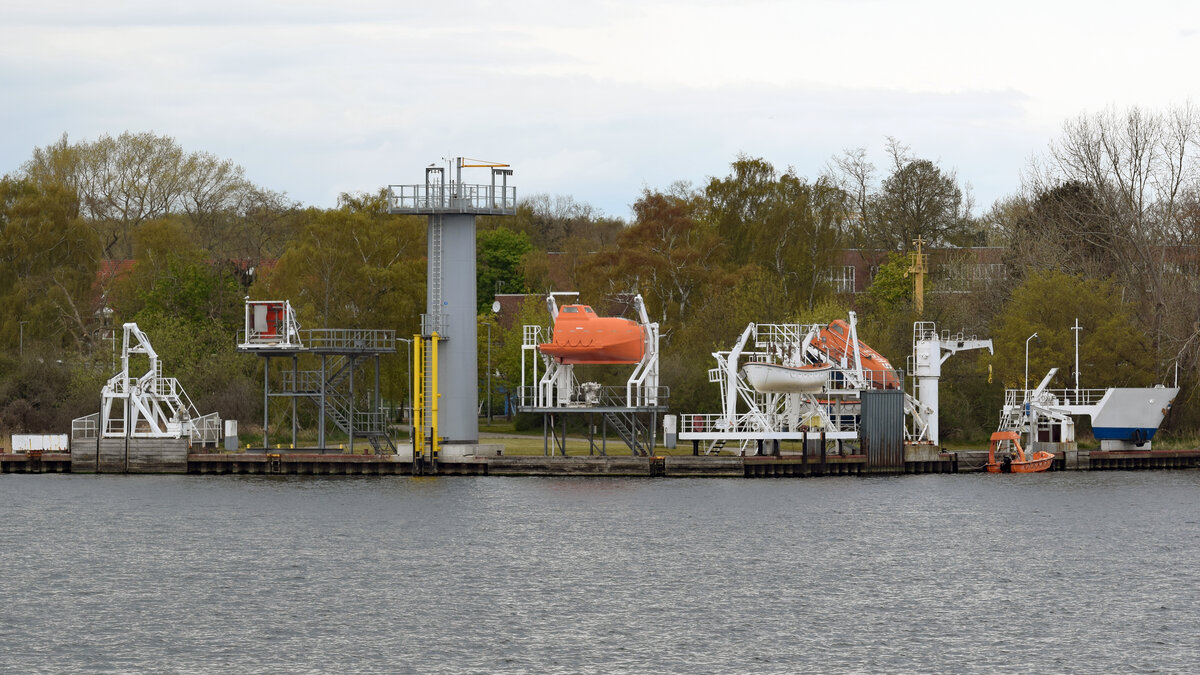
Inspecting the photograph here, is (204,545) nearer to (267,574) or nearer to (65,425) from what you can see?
(267,574)

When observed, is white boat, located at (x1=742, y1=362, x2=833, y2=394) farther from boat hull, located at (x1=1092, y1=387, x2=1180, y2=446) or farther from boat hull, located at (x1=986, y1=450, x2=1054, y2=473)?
boat hull, located at (x1=1092, y1=387, x2=1180, y2=446)

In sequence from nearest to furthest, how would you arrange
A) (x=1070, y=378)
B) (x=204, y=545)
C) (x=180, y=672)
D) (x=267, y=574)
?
1. (x=180, y=672)
2. (x=267, y=574)
3. (x=204, y=545)
4. (x=1070, y=378)

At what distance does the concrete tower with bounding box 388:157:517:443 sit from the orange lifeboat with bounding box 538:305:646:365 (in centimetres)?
356

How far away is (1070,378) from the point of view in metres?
75.6

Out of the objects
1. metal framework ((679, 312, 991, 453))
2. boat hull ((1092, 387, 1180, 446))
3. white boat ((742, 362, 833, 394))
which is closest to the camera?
white boat ((742, 362, 833, 394))

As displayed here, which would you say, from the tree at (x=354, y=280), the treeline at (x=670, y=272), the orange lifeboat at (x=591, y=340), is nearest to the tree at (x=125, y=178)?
the treeline at (x=670, y=272)

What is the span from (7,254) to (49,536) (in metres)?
41.6

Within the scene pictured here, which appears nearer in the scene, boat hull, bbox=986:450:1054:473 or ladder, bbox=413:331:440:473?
ladder, bbox=413:331:440:473

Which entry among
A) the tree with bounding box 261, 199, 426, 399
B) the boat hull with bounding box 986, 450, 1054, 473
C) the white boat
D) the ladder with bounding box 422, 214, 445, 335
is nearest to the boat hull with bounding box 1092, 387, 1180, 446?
the boat hull with bounding box 986, 450, 1054, 473

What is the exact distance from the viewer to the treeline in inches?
3059

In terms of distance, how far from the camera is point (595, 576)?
42.7 m

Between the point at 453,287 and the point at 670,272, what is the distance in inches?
969

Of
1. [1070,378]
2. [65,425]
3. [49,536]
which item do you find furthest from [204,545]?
[1070,378]

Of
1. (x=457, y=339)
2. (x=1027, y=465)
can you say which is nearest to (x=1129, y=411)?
(x=1027, y=465)
